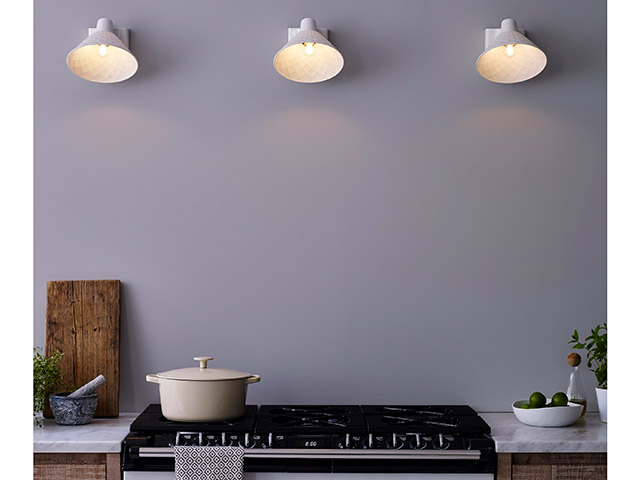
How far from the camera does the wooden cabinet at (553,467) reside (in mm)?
1983

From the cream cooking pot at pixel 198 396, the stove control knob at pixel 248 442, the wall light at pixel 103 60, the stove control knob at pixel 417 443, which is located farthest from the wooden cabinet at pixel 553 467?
the wall light at pixel 103 60

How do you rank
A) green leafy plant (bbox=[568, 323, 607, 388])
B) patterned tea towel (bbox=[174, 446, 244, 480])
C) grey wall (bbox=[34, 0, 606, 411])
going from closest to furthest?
patterned tea towel (bbox=[174, 446, 244, 480]) < green leafy plant (bbox=[568, 323, 607, 388]) < grey wall (bbox=[34, 0, 606, 411])

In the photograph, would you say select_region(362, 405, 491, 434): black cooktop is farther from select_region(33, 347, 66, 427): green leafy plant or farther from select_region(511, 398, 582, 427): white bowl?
select_region(33, 347, 66, 427): green leafy plant

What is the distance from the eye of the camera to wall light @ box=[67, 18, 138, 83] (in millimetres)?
2367

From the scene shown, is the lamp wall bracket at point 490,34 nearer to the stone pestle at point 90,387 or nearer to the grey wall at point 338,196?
the grey wall at point 338,196

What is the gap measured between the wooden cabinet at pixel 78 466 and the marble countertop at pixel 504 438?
3cm

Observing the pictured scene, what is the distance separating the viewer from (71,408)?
2174mm

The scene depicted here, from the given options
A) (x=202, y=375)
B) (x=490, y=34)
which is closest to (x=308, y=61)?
(x=490, y=34)

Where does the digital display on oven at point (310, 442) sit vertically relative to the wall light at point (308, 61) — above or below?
below

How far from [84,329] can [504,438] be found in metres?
1.58

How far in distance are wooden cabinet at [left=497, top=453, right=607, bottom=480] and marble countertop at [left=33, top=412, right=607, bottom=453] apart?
1.2 inches

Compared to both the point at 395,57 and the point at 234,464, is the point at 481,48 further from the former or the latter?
the point at 234,464

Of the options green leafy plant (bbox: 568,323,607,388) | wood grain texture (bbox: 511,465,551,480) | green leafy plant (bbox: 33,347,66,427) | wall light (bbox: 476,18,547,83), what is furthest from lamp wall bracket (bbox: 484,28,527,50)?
green leafy plant (bbox: 33,347,66,427)
